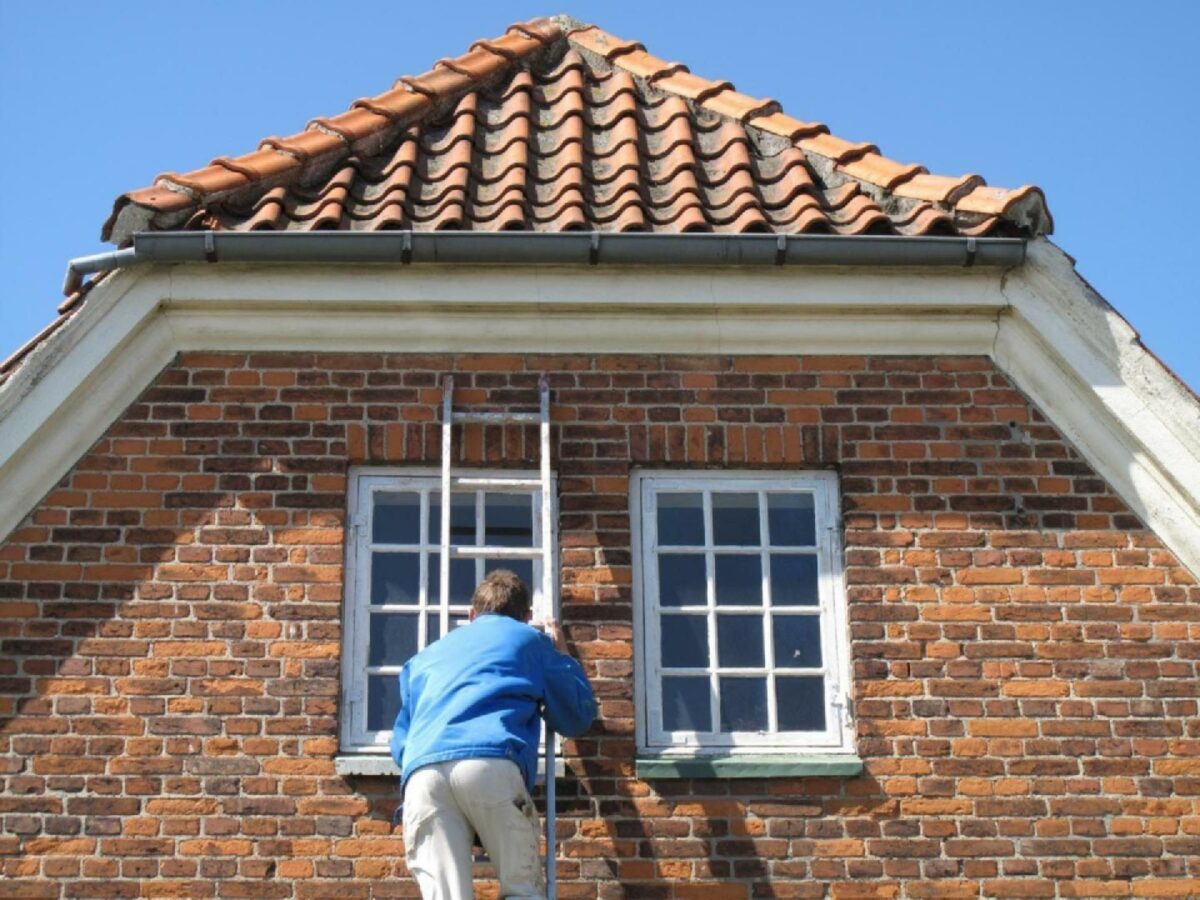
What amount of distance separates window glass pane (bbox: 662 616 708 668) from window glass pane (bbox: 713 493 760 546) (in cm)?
37

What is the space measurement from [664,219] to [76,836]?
3633mm

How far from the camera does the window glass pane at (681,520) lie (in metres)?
8.62

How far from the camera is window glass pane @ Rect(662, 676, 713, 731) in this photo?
836 centimetres

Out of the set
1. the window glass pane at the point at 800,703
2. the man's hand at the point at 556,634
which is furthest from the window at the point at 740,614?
the man's hand at the point at 556,634

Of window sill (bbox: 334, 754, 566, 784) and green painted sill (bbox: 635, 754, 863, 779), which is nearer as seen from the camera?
window sill (bbox: 334, 754, 566, 784)

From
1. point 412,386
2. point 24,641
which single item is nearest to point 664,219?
point 412,386

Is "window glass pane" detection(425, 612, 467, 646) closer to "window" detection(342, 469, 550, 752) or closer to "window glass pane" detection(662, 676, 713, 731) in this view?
"window" detection(342, 469, 550, 752)

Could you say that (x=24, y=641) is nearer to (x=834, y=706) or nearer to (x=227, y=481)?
(x=227, y=481)

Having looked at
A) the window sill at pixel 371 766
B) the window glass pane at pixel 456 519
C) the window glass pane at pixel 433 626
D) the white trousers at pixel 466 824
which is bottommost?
the white trousers at pixel 466 824

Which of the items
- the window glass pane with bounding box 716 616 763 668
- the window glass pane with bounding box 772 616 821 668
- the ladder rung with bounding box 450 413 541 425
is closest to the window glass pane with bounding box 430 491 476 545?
the ladder rung with bounding box 450 413 541 425

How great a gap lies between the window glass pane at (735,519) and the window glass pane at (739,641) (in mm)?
343

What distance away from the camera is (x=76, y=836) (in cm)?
792

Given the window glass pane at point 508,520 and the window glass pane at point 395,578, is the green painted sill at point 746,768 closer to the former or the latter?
the window glass pane at point 508,520

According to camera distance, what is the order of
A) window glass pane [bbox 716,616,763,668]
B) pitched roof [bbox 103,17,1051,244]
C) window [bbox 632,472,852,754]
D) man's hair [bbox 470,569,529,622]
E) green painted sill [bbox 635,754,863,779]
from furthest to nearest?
pitched roof [bbox 103,17,1051,244] → window glass pane [bbox 716,616,763,668] → window [bbox 632,472,852,754] → green painted sill [bbox 635,754,863,779] → man's hair [bbox 470,569,529,622]
